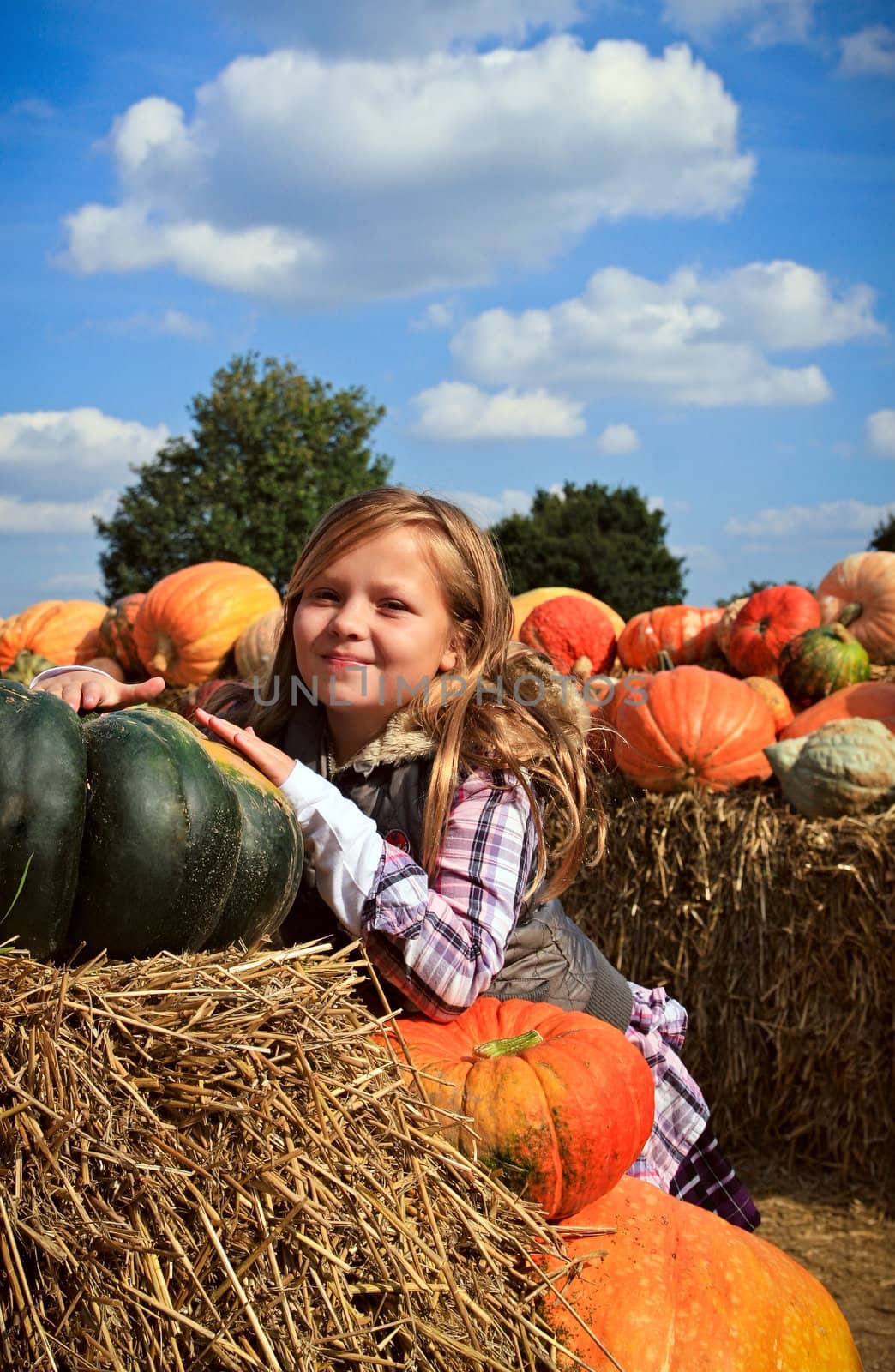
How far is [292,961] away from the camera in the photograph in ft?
4.87

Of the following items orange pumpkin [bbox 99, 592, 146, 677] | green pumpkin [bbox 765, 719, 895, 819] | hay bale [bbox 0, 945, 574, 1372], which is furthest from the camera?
orange pumpkin [bbox 99, 592, 146, 677]

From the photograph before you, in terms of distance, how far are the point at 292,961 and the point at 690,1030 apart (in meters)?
3.46

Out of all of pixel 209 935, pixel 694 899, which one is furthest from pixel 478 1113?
pixel 694 899

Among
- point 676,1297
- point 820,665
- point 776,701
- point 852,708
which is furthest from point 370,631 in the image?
point 820,665

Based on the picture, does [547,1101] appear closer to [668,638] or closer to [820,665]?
[820,665]

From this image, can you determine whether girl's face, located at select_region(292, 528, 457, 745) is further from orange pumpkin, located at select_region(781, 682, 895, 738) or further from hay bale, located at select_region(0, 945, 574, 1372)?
orange pumpkin, located at select_region(781, 682, 895, 738)

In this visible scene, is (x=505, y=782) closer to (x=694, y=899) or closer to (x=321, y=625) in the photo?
(x=321, y=625)

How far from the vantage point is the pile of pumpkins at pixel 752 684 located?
4.16 metres

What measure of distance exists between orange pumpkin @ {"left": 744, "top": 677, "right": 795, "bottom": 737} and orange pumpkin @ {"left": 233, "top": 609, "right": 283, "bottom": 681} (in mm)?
2402

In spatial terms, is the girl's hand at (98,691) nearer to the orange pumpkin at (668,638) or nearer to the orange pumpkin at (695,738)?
the orange pumpkin at (695,738)

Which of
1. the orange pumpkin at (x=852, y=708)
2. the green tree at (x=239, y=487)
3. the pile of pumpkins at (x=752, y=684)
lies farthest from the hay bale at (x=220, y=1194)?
the green tree at (x=239, y=487)

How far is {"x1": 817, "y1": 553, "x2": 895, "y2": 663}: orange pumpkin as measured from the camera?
5.74 meters

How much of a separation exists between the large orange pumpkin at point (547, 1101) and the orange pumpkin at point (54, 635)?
5.46 meters

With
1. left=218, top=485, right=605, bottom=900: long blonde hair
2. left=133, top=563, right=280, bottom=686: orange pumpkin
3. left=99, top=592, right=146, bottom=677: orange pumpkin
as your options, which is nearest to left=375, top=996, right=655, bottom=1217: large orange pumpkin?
left=218, top=485, right=605, bottom=900: long blonde hair
